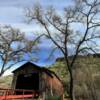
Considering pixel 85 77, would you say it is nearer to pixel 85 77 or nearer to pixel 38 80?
pixel 85 77

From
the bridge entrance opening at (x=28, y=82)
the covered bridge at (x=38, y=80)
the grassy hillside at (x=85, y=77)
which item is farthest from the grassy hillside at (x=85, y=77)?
the bridge entrance opening at (x=28, y=82)

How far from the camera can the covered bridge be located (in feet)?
118

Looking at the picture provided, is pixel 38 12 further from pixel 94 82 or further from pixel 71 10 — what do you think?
pixel 94 82

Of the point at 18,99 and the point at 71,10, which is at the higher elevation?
the point at 71,10

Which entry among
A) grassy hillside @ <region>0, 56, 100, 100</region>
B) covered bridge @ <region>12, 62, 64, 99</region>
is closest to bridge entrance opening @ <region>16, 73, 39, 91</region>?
covered bridge @ <region>12, 62, 64, 99</region>

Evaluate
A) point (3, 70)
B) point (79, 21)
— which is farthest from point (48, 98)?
point (3, 70)

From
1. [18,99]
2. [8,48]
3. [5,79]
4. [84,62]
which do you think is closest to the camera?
[18,99]

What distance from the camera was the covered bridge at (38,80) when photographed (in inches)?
1416

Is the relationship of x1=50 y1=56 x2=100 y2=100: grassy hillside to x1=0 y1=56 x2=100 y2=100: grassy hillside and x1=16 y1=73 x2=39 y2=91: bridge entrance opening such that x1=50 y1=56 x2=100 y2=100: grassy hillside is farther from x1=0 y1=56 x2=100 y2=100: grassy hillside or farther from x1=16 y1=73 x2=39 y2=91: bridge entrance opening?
x1=16 y1=73 x2=39 y2=91: bridge entrance opening

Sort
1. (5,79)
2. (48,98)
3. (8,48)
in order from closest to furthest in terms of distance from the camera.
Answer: (48,98) < (8,48) < (5,79)

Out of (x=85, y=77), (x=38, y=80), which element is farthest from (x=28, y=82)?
(x=85, y=77)

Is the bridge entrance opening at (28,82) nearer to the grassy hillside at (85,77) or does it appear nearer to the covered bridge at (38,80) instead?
the covered bridge at (38,80)

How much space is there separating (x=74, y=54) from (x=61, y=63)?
34.7 ft

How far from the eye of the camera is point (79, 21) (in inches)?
1420
